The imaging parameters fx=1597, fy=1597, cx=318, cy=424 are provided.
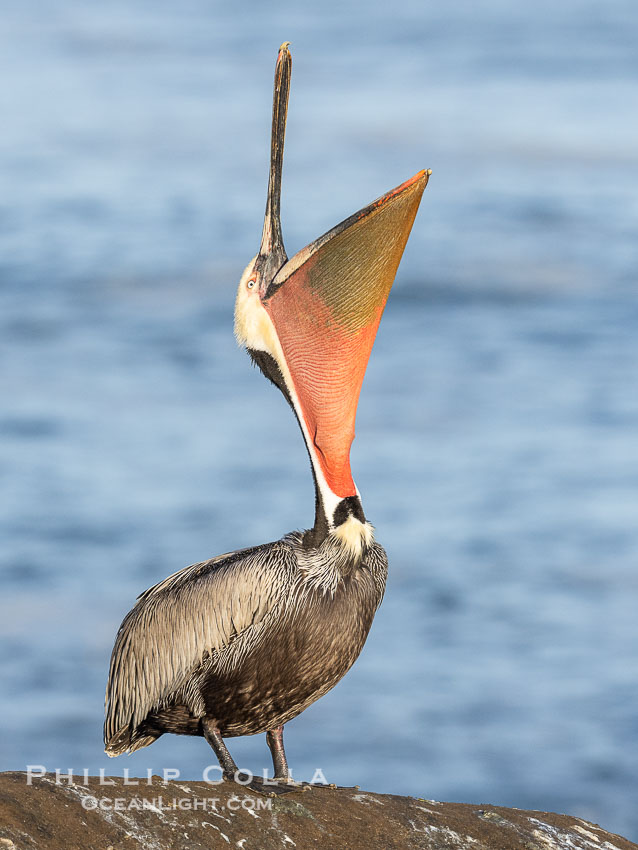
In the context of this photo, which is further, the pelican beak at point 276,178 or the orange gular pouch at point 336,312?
the pelican beak at point 276,178

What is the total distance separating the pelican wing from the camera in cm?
712

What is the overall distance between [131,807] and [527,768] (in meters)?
21.0

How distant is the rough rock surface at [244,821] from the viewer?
6.07m

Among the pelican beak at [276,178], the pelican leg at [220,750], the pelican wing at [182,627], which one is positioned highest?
the pelican beak at [276,178]

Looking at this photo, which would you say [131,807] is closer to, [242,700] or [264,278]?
[242,700]

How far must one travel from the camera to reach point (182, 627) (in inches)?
289

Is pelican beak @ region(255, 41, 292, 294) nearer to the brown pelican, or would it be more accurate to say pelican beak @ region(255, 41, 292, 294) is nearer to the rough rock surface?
the brown pelican

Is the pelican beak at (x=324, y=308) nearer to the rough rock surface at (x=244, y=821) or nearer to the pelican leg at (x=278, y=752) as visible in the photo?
the pelican leg at (x=278, y=752)

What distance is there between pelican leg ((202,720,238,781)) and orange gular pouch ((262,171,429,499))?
4.02 ft

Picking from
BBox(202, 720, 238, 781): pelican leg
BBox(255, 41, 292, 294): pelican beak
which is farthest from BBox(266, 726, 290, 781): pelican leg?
BBox(255, 41, 292, 294): pelican beak

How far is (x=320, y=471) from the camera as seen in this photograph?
7.31m

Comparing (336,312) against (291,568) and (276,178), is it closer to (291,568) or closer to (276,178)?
(276,178)

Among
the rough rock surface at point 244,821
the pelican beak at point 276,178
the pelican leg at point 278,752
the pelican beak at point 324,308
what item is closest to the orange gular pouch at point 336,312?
the pelican beak at point 324,308

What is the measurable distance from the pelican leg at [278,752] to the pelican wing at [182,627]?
525 millimetres
